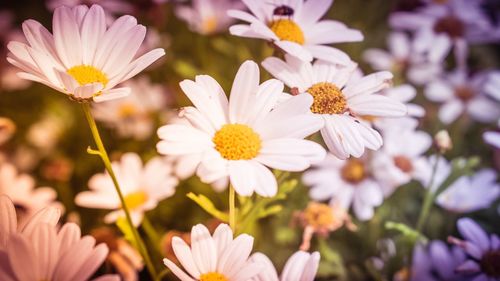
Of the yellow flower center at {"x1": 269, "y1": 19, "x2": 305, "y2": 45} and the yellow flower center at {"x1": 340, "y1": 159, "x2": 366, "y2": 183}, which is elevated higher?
the yellow flower center at {"x1": 269, "y1": 19, "x2": 305, "y2": 45}

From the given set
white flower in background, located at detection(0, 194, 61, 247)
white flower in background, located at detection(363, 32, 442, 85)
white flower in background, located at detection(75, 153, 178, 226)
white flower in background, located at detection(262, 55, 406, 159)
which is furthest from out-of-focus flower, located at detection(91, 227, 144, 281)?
white flower in background, located at detection(363, 32, 442, 85)

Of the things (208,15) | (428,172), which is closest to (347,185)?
(428,172)

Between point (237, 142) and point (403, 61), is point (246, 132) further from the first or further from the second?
point (403, 61)

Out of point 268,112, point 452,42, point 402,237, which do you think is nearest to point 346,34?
point 268,112

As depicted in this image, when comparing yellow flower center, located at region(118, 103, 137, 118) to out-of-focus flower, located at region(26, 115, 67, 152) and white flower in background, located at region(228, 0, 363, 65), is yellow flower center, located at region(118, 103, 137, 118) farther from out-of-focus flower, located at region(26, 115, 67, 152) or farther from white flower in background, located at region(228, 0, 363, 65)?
white flower in background, located at region(228, 0, 363, 65)

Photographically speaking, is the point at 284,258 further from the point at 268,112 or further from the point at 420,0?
the point at 420,0

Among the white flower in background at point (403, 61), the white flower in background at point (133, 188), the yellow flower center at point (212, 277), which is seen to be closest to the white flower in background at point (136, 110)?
Answer: the white flower in background at point (133, 188)

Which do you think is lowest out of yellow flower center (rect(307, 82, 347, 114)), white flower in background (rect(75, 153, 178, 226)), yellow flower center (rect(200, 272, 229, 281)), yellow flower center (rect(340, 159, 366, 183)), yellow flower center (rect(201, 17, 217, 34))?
yellow flower center (rect(340, 159, 366, 183))
